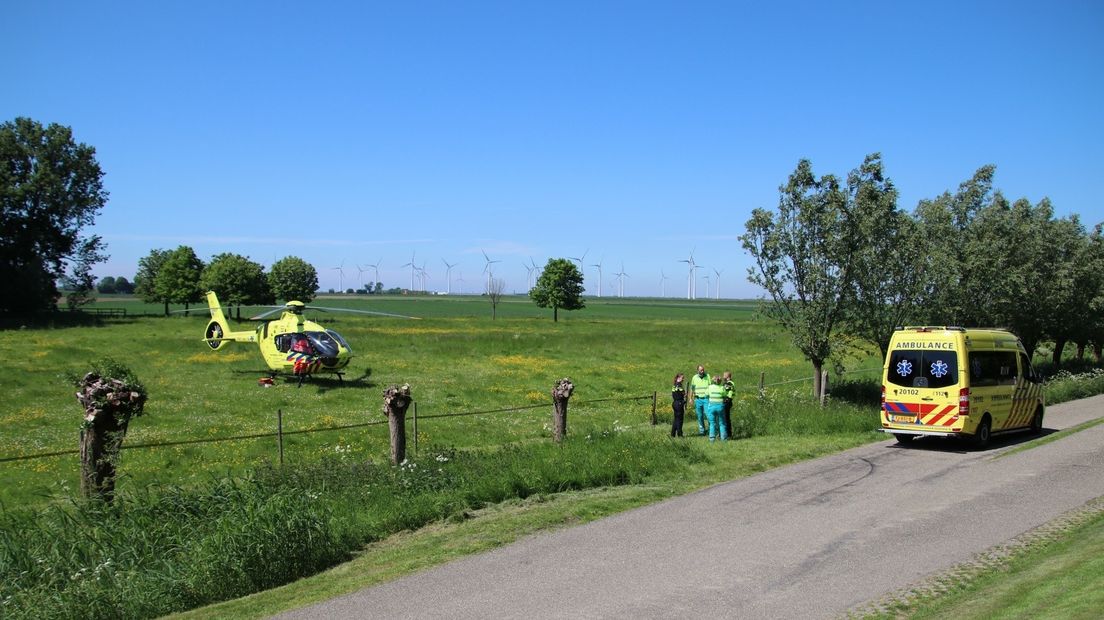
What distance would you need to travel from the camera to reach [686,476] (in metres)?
15.1

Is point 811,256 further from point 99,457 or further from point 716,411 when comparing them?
point 99,457

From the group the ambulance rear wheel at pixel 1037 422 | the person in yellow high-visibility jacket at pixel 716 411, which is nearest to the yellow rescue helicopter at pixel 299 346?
the person in yellow high-visibility jacket at pixel 716 411

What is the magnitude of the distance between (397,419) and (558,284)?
83.4 metres

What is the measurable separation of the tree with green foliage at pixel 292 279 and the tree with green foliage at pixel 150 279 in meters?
11.5

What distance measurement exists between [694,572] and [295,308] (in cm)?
2730

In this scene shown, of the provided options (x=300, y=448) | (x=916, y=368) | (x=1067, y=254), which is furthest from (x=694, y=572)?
(x=1067, y=254)

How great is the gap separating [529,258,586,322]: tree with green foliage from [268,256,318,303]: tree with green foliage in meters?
25.8

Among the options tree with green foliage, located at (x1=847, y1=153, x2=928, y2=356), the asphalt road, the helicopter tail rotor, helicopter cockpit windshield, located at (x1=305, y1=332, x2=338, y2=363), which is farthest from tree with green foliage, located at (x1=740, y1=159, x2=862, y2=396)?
the helicopter tail rotor

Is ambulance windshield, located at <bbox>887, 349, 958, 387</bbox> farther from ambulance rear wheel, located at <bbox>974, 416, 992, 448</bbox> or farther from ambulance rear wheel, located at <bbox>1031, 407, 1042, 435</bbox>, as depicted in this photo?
ambulance rear wheel, located at <bbox>1031, 407, 1042, 435</bbox>

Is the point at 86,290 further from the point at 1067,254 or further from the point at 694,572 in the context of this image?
the point at 694,572

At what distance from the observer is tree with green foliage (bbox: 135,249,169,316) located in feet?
303

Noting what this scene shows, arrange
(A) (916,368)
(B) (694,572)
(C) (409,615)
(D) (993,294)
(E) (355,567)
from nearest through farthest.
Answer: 1. (C) (409,615)
2. (B) (694,572)
3. (E) (355,567)
4. (A) (916,368)
5. (D) (993,294)

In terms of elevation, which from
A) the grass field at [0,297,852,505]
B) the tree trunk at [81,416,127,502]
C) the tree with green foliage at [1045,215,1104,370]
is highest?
the tree with green foliage at [1045,215,1104,370]

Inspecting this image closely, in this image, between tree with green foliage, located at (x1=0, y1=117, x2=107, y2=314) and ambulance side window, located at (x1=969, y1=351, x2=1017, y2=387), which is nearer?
ambulance side window, located at (x1=969, y1=351, x2=1017, y2=387)
